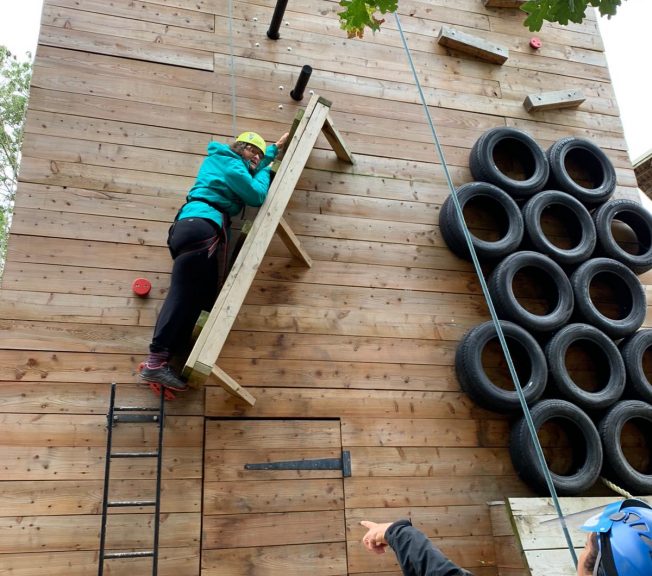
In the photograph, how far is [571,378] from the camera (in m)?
3.70

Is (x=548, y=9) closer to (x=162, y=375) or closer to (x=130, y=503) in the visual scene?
(x=162, y=375)

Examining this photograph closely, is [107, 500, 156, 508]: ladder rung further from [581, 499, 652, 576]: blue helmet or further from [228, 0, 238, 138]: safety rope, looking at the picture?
[228, 0, 238, 138]: safety rope

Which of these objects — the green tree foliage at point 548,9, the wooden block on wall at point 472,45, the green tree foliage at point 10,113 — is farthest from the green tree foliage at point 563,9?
the green tree foliage at point 10,113

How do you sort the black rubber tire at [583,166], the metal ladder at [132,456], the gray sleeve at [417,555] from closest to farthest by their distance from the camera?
the gray sleeve at [417,555] < the metal ladder at [132,456] < the black rubber tire at [583,166]

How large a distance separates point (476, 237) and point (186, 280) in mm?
2058

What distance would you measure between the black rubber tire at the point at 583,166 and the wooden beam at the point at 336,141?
1545mm

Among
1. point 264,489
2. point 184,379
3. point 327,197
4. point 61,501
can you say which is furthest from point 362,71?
point 61,501

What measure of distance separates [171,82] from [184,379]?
6.62 feet

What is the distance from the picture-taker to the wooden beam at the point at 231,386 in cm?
279

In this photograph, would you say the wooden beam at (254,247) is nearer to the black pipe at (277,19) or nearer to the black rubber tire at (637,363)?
the black pipe at (277,19)

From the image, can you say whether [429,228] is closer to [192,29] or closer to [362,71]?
[362,71]

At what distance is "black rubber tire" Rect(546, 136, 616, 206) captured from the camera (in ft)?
13.3

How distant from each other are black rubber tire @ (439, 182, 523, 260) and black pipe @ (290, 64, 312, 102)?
49.2 inches

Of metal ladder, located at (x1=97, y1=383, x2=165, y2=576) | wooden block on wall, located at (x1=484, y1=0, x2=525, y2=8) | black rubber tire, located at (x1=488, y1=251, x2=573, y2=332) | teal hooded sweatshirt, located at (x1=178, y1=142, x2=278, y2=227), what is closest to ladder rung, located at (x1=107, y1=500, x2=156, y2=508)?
metal ladder, located at (x1=97, y1=383, x2=165, y2=576)
